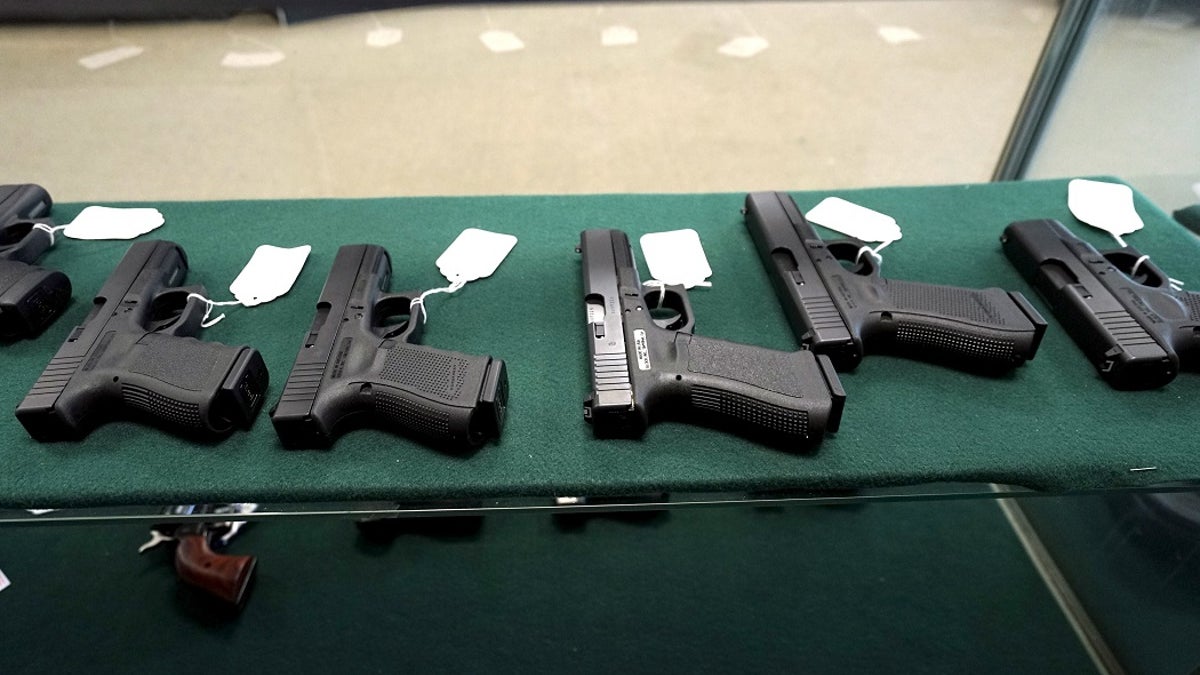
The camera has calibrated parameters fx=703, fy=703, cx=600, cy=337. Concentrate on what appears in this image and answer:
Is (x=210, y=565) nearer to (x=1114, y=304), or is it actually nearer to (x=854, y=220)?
(x=854, y=220)

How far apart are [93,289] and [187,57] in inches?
46.5

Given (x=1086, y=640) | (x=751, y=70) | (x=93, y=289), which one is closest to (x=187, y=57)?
(x=93, y=289)

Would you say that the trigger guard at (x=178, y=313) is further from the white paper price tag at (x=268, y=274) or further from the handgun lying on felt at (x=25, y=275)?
the handgun lying on felt at (x=25, y=275)

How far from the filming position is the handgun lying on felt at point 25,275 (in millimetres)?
1308

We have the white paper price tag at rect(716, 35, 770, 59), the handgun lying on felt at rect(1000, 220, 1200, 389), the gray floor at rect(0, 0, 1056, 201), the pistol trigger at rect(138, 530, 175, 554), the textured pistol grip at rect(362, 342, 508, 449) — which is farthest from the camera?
the white paper price tag at rect(716, 35, 770, 59)

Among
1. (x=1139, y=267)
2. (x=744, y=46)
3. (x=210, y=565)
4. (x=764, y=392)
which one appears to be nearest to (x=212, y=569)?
(x=210, y=565)

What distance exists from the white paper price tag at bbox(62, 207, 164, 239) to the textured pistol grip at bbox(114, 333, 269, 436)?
62 cm

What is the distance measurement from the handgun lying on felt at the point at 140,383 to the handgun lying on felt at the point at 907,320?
0.97 metres

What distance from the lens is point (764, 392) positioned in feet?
3.57

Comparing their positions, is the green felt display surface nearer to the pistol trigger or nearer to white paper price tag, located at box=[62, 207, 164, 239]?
white paper price tag, located at box=[62, 207, 164, 239]

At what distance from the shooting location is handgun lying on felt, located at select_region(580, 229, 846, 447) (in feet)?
3.56

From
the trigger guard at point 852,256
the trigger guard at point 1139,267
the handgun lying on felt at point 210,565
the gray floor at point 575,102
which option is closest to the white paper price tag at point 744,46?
the gray floor at point 575,102

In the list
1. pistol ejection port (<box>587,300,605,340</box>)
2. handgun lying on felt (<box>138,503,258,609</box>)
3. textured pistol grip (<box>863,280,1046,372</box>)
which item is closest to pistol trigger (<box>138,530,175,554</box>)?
handgun lying on felt (<box>138,503,258,609</box>)

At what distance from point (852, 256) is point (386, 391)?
3.32ft
